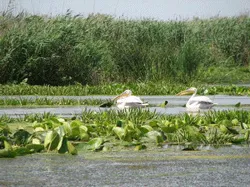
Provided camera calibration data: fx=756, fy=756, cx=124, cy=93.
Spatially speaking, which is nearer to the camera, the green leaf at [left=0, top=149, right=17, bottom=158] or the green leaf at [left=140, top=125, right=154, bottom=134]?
the green leaf at [left=0, top=149, right=17, bottom=158]

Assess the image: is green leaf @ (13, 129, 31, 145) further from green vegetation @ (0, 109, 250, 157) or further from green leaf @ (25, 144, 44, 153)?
green leaf @ (25, 144, 44, 153)

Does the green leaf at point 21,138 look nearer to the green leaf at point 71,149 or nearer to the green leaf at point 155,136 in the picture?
the green leaf at point 71,149

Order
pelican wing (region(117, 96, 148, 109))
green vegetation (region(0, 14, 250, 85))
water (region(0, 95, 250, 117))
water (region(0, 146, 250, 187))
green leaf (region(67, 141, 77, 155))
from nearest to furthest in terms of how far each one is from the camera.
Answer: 1. water (region(0, 146, 250, 187))
2. green leaf (region(67, 141, 77, 155))
3. water (region(0, 95, 250, 117))
4. pelican wing (region(117, 96, 148, 109))
5. green vegetation (region(0, 14, 250, 85))

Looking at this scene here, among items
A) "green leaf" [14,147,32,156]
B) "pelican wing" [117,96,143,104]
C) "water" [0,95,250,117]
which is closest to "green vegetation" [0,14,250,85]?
"water" [0,95,250,117]

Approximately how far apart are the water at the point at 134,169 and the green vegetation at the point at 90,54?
1214 centimetres

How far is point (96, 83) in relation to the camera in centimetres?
2038

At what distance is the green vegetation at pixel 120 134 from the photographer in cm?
710

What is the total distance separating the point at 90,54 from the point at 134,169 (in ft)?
47.5

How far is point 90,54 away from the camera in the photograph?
67.6 ft

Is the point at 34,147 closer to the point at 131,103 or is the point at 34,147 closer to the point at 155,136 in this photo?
the point at 155,136

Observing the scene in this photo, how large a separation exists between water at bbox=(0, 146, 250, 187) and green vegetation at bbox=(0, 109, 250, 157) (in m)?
0.17

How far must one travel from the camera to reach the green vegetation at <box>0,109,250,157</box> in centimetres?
710

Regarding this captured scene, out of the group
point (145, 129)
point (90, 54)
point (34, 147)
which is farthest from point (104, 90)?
point (34, 147)

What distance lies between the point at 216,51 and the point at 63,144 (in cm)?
2202
